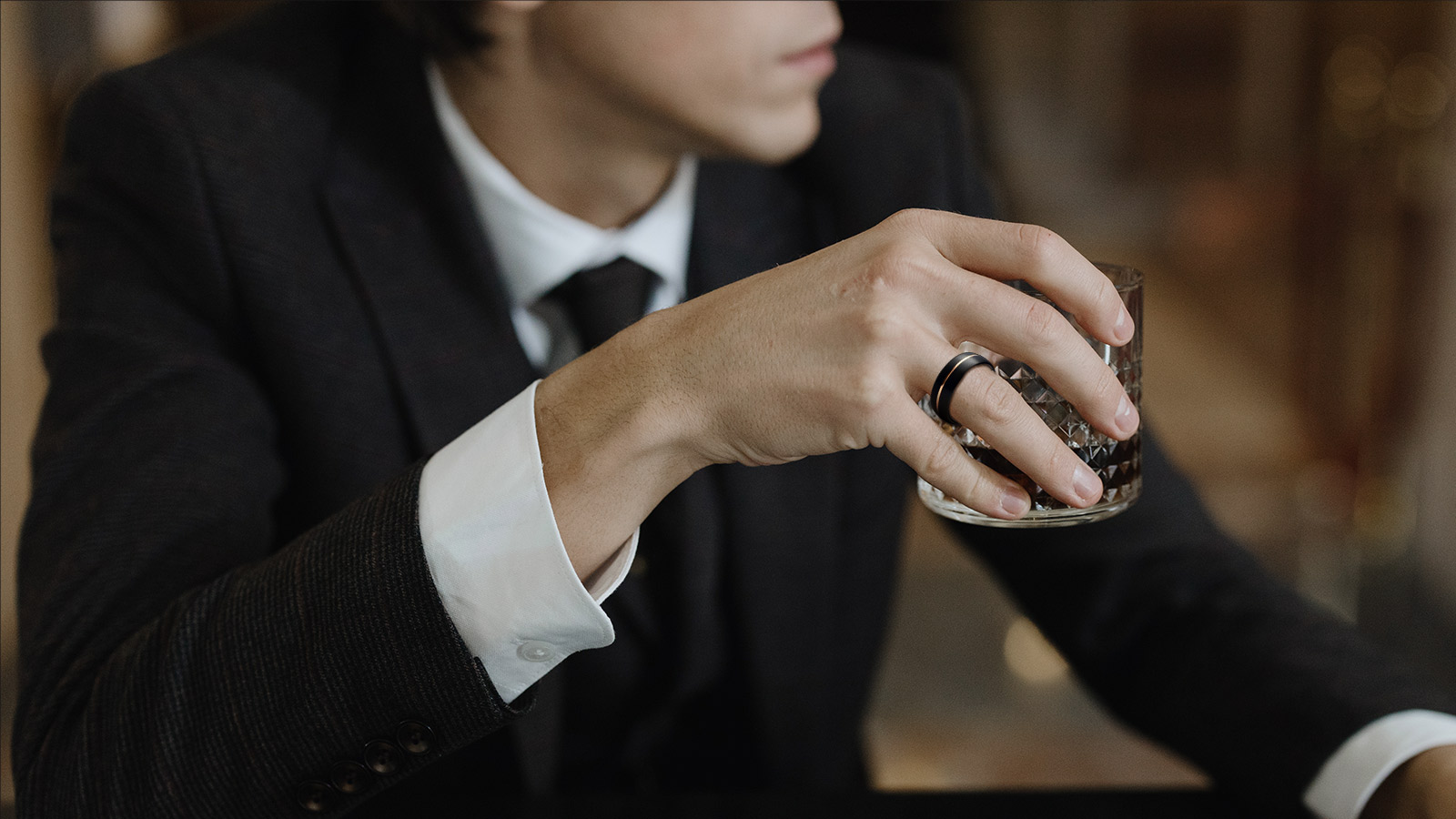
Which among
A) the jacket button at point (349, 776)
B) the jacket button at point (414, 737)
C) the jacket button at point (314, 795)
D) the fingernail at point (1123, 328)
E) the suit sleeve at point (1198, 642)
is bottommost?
the suit sleeve at point (1198, 642)

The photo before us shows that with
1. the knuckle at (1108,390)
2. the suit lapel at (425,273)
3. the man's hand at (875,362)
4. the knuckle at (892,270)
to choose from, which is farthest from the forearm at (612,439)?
the suit lapel at (425,273)

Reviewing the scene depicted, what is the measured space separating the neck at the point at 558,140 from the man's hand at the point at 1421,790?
→ 0.74m

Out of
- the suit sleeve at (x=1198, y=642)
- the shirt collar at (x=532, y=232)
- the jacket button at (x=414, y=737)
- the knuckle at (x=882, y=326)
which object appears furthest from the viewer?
the shirt collar at (x=532, y=232)

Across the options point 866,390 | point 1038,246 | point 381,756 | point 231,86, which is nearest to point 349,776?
point 381,756

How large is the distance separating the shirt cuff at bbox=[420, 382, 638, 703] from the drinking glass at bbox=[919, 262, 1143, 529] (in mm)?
194

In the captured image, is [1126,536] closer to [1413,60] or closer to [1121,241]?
[1413,60]

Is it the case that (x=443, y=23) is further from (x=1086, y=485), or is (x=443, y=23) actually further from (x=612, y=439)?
(x=1086, y=485)

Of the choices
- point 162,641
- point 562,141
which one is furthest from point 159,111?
point 162,641

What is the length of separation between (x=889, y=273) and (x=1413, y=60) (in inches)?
98.6

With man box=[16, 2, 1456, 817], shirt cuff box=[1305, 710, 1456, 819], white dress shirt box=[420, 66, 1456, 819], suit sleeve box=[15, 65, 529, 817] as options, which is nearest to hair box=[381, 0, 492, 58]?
man box=[16, 2, 1456, 817]

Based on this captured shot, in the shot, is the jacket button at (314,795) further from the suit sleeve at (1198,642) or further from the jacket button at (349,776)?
the suit sleeve at (1198,642)

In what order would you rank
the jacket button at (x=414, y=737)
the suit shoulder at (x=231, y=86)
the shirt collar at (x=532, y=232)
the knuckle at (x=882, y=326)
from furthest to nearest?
the shirt collar at (x=532, y=232), the suit shoulder at (x=231, y=86), the jacket button at (x=414, y=737), the knuckle at (x=882, y=326)

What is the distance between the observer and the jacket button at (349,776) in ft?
2.06

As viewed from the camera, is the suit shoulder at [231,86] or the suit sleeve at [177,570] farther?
the suit shoulder at [231,86]
